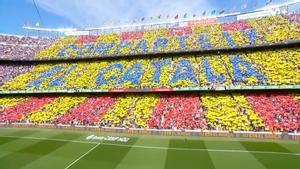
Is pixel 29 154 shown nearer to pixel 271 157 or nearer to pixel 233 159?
pixel 233 159

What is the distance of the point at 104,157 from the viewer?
18.8 meters

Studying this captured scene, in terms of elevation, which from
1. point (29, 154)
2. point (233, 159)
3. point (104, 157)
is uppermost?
point (29, 154)

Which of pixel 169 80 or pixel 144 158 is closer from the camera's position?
pixel 144 158

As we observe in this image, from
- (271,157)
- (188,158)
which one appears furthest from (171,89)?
(271,157)

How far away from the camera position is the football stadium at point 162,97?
19562 mm

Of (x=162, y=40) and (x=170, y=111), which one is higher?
(x=162, y=40)

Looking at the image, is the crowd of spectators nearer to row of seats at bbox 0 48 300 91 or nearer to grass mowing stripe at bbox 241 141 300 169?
row of seats at bbox 0 48 300 91

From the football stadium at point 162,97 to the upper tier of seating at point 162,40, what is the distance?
0.25 metres

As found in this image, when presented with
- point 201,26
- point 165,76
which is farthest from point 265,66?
point 201,26

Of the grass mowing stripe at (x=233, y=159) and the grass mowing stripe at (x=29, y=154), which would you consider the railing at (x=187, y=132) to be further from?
the grass mowing stripe at (x=29, y=154)

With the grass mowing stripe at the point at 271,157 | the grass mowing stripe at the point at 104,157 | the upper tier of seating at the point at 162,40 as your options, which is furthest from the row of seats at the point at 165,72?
the grass mowing stripe at the point at 104,157

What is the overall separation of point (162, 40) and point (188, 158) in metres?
34.0

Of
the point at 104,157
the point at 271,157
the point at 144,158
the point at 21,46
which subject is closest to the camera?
the point at 271,157

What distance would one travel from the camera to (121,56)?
146ft
